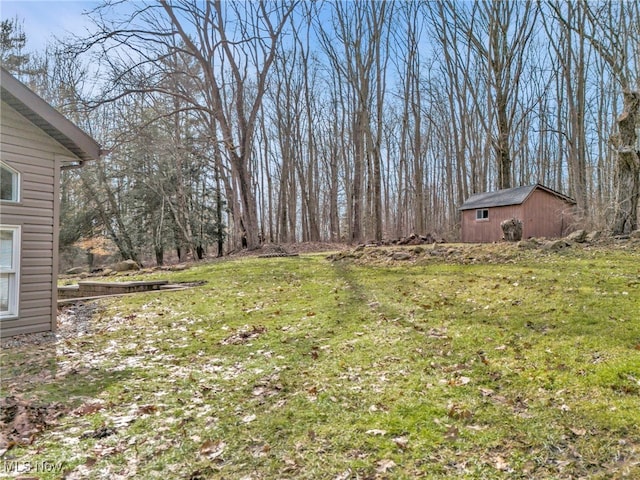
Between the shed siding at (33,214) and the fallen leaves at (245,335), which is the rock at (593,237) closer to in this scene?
the fallen leaves at (245,335)

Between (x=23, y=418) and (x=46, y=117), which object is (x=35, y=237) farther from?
(x=23, y=418)

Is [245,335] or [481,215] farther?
[481,215]

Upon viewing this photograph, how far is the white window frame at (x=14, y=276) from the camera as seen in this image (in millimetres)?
6043

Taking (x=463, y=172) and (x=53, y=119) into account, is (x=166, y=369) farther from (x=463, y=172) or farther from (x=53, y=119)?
(x=463, y=172)

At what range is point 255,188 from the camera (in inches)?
1171

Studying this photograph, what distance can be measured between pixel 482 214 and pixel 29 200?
62.2 ft

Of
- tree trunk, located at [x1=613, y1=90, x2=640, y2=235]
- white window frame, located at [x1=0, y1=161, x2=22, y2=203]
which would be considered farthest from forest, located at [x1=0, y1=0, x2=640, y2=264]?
white window frame, located at [x1=0, y1=161, x2=22, y2=203]

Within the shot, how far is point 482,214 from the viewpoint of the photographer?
20094mm

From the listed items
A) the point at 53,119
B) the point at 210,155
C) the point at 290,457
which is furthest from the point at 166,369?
the point at 210,155

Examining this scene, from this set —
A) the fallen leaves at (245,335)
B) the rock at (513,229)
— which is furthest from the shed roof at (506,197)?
the fallen leaves at (245,335)

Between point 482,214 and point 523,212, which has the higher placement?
point 482,214

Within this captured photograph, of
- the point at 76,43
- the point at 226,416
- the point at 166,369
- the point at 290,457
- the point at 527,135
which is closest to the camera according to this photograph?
the point at 290,457

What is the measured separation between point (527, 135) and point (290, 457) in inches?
1242

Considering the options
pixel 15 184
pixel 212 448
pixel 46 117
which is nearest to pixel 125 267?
pixel 15 184
